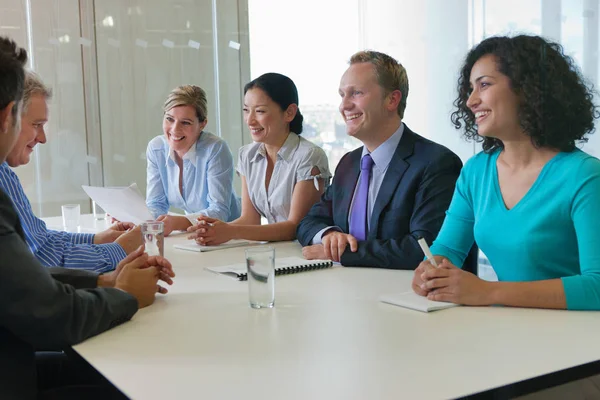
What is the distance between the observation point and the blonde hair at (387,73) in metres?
2.47

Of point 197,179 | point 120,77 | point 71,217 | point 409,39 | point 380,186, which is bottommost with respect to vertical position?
point 71,217

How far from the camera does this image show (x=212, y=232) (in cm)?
244

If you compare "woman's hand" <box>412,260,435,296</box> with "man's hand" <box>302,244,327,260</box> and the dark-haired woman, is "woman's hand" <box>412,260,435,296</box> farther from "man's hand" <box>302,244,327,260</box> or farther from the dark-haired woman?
the dark-haired woman

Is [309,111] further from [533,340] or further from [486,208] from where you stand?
[533,340]

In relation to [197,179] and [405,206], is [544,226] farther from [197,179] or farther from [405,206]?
[197,179]

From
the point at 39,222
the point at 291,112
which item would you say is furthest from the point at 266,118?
the point at 39,222

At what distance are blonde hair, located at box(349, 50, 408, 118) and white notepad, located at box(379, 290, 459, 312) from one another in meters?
1.01

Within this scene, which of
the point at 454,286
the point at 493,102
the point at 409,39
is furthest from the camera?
the point at 409,39

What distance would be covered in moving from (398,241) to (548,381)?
36.8 inches

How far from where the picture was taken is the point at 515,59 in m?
1.77

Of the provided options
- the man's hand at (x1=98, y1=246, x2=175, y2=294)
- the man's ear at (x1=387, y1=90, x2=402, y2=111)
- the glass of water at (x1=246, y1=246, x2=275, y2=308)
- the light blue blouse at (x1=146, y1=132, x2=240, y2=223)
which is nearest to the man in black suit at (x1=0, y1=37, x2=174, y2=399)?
the man's hand at (x1=98, y1=246, x2=175, y2=294)

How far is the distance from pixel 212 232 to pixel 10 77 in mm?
1256

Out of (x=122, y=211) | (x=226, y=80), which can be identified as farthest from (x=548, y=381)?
(x=226, y=80)

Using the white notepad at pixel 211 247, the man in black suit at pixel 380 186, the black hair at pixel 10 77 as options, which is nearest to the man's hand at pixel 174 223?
the white notepad at pixel 211 247
